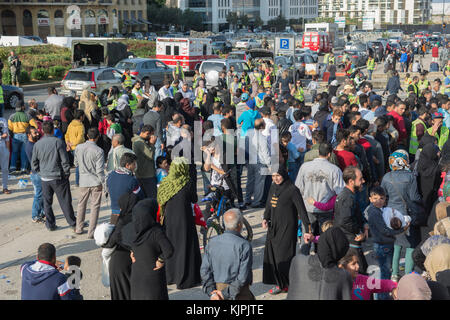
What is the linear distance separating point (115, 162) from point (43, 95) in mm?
20177

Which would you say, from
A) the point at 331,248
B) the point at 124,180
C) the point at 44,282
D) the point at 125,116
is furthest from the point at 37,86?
the point at 331,248

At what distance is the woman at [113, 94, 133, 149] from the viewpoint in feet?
40.9

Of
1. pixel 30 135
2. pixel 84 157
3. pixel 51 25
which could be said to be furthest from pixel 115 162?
pixel 51 25

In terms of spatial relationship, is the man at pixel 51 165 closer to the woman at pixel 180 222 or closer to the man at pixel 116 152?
the man at pixel 116 152

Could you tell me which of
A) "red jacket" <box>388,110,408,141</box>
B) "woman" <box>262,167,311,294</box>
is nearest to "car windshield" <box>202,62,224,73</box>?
"red jacket" <box>388,110,408,141</box>

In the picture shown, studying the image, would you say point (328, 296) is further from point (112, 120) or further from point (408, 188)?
point (112, 120)

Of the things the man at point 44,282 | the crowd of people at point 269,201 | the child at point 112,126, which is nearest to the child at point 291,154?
the crowd of people at point 269,201

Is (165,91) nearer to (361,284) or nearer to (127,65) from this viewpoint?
(127,65)

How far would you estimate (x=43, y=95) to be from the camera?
26938mm

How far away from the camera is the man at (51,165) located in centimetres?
881

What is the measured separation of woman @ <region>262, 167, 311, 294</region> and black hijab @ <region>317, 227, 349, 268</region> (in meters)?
2.02

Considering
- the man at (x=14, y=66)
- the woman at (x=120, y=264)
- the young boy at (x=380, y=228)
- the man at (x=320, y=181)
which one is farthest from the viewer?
the man at (x=14, y=66)

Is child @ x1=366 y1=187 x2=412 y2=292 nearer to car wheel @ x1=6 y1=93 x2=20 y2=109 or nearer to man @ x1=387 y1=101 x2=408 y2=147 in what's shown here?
man @ x1=387 y1=101 x2=408 y2=147

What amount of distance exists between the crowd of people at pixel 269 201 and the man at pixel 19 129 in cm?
3
